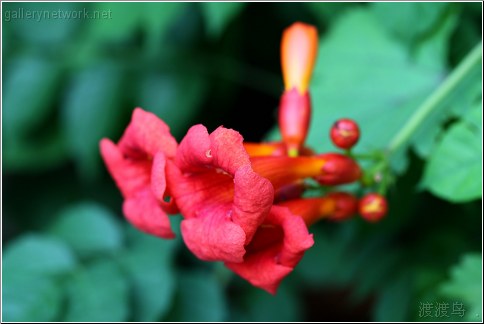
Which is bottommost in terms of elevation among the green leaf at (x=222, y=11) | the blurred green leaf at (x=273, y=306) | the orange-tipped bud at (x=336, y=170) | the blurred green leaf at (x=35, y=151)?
the blurred green leaf at (x=273, y=306)

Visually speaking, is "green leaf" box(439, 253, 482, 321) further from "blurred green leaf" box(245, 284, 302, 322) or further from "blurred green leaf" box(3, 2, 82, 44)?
"blurred green leaf" box(3, 2, 82, 44)

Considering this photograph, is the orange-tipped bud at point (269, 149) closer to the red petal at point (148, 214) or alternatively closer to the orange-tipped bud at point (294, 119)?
the orange-tipped bud at point (294, 119)

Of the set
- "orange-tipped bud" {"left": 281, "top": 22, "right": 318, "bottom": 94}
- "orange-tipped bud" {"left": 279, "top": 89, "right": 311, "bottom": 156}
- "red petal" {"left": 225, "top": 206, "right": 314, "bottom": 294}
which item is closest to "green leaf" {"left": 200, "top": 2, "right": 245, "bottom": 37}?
"orange-tipped bud" {"left": 281, "top": 22, "right": 318, "bottom": 94}

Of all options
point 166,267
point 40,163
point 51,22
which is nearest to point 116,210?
point 40,163

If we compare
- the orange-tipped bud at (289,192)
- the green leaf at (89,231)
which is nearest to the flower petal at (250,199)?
the orange-tipped bud at (289,192)

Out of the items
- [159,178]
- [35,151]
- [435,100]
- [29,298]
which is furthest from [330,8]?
[35,151]

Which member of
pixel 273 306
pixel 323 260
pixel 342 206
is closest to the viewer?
pixel 342 206

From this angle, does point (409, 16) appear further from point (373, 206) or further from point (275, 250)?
point (275, 250)
